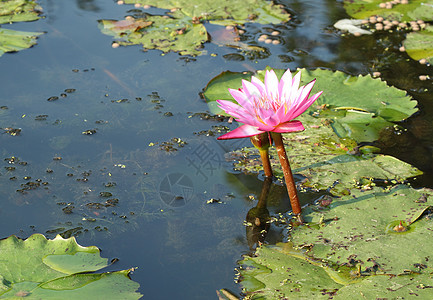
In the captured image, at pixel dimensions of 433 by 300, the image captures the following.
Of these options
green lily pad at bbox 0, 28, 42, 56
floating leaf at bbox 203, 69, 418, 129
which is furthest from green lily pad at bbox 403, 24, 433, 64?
green lily pad at bbox 0, 28, 42, 56

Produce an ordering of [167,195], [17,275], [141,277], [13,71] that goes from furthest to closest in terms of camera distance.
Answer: [13,71], [167,195], [141,277], [17,275]

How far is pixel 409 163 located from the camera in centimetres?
324

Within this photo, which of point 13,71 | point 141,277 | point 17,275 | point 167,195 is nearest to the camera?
point 17,275

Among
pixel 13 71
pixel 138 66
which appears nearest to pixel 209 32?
pixel 138 66

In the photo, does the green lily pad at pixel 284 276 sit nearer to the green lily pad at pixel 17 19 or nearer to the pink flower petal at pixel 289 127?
the pink flower petal at pixel 289 127

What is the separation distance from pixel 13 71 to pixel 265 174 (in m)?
2.71

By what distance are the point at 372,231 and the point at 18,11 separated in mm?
→ 4800

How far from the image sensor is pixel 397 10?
539cm

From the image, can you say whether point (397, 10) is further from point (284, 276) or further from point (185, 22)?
point (284, 276)

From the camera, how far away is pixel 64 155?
332 centimetres

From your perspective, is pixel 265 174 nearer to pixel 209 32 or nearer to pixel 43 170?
pixel 43 170

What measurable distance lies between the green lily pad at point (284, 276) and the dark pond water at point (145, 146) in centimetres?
13

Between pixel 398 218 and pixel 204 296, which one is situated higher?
pixel 398 218

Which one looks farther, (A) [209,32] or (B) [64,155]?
(A) [209,32]
